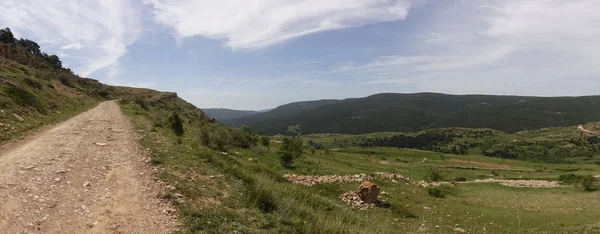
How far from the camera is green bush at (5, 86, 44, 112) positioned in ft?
81.3

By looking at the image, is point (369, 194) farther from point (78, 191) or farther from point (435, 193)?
point (78, 191)

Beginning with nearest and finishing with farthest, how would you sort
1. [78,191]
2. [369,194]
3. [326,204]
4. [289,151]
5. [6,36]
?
[78,191], [326,204], [369,194], [289,151], [6,36]

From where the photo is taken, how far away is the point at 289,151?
36.6m

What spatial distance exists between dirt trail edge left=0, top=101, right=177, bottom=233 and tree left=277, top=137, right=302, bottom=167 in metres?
20.8

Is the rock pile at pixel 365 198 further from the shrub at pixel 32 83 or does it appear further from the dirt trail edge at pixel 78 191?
the shrub at pixel 32 83

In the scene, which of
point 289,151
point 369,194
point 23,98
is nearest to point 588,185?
point 369,194

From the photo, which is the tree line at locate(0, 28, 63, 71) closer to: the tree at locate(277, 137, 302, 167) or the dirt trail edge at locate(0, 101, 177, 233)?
the tree at locate(277, 137, 302, 167)

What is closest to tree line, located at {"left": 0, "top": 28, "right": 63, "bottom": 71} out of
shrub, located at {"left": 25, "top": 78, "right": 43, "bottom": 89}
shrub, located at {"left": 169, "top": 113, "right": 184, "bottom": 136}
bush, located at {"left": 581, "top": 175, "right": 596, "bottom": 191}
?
shrub, located at {"left": 25, "top": 78, "right": 43, "bottom": 89}

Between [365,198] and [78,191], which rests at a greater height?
[78,191]

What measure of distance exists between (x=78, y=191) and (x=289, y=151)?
91.6 feet

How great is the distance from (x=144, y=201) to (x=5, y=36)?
3870 inches

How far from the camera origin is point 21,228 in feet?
21.9

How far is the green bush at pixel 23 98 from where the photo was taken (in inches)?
976

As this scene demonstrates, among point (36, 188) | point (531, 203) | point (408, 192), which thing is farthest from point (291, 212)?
point (531, 203)
